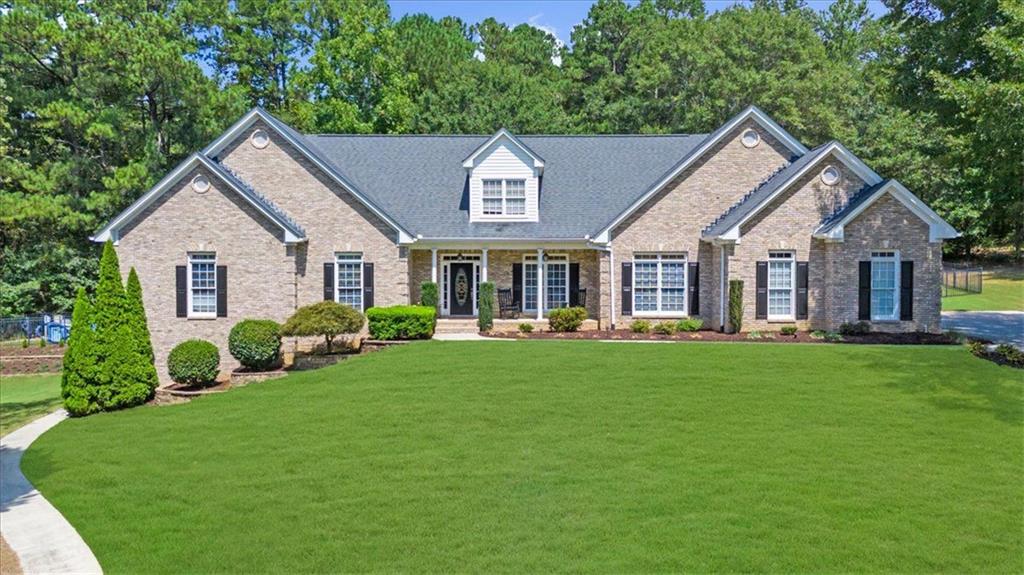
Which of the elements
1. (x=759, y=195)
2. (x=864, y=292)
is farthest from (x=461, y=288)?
(x=864, y=292)

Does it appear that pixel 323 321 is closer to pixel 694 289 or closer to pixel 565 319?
pixel 565 319

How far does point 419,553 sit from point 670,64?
42.0 metres

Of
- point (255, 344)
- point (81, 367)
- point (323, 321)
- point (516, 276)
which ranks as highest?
point (516, 276)

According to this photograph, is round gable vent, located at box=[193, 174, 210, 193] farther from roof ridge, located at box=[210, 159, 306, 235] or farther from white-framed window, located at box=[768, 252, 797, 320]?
white-framed window, located at box=[768, 252, 797, 320]

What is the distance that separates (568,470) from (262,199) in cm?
1642

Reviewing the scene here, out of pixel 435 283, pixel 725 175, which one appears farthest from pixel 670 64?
pixel 435 283

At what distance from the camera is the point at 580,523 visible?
8.38 meters

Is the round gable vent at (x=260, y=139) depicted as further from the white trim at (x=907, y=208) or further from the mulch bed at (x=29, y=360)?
the white trim at (x=907, y=208)

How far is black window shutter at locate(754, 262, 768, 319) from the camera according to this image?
72.6 feet

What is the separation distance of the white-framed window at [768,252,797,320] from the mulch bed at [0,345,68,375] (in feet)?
79.6

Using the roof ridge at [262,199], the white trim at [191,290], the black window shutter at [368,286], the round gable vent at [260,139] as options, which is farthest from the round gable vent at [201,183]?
the black window shutter at [368,286]

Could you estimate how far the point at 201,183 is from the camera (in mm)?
21984

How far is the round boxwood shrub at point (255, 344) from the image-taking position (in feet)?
64.0

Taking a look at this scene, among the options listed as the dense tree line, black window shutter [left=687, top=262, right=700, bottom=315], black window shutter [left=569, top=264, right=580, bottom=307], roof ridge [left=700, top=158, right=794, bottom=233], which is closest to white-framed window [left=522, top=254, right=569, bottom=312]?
black window shutter [left=569, top=264, right=580, bottom=307]
